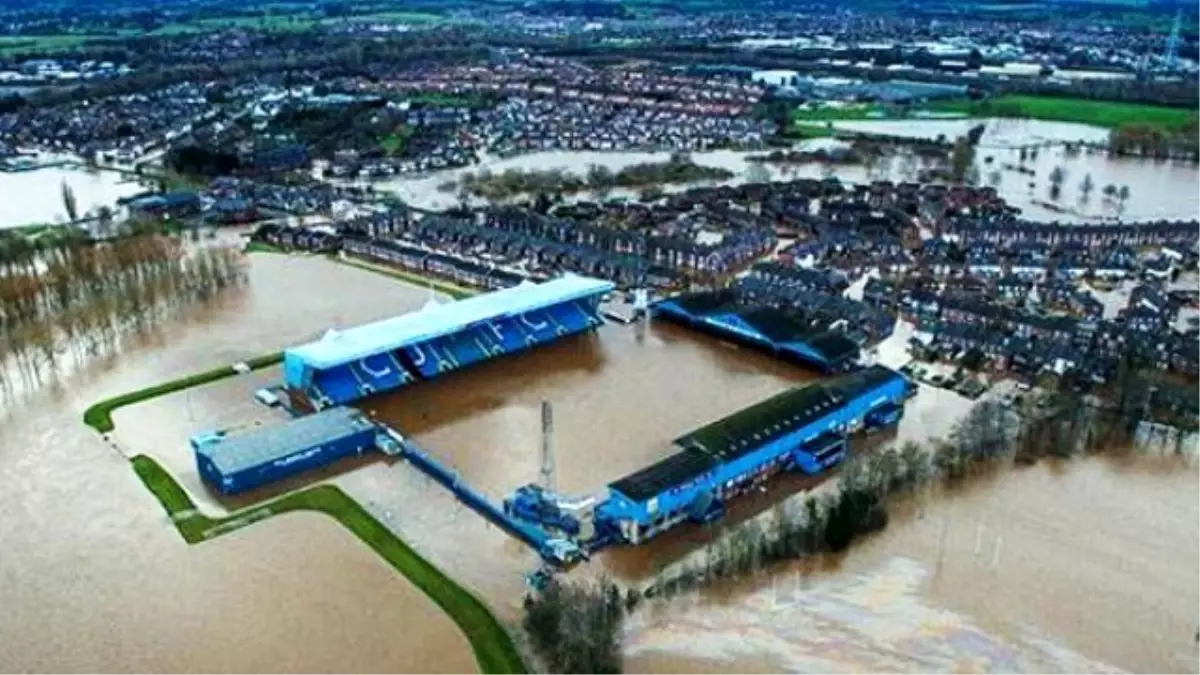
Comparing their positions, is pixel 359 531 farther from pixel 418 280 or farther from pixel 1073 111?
pixel 1073 111

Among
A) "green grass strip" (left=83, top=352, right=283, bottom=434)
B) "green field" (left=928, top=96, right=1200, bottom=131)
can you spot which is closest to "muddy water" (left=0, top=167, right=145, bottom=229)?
"green grass strip" (left=83, top=352, right=283, bottom=434)

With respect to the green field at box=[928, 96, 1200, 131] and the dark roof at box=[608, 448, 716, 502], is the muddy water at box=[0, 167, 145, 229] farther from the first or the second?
the green field at box=[928, 96, 1200, 131]

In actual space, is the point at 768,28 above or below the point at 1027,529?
above

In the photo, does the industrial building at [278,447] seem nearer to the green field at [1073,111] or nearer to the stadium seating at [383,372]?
the stadium seating at [383,372]

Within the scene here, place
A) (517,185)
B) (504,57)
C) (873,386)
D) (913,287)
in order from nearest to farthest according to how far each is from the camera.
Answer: (873,386), (913,287), (517,185), (504,57)

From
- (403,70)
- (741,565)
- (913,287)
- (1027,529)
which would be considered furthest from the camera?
(403,70)

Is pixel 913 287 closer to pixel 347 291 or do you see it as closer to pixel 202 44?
pixel 347 291

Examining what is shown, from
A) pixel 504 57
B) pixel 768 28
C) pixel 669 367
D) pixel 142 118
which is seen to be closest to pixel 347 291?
pixel 669 367
